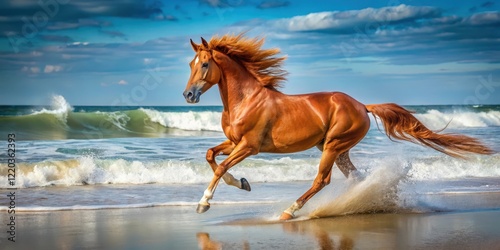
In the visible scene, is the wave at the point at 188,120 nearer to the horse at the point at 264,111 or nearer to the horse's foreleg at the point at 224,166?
the horse at the point at 264,111

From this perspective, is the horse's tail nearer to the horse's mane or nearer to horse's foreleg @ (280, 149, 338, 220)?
horse's foreleg @ (280, 149, 338, 220)

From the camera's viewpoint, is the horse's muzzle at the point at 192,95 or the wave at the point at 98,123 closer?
the horse's muzzle at the point at 192,95

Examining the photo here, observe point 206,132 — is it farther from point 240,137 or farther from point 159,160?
point 240,137

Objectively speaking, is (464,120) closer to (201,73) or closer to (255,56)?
(255,56)

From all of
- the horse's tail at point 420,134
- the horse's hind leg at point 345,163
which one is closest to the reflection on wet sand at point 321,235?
the horse's hind leg at point 345,163

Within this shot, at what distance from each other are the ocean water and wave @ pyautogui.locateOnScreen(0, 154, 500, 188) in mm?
19

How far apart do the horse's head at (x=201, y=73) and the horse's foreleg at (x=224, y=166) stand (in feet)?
2.20

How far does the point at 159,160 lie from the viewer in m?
15.8

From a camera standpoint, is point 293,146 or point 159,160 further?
point 159,160

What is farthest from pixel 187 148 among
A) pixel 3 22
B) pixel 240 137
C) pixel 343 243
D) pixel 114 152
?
pixel 3 22

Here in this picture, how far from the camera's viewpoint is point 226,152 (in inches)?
314

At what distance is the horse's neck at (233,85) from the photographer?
7.88 meters

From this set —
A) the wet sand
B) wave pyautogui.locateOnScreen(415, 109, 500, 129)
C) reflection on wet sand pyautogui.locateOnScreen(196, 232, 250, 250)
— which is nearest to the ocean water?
the wet sand

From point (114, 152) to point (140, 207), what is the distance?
894 centimetres
